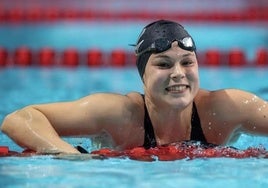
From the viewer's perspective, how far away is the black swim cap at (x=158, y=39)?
3.07 meters

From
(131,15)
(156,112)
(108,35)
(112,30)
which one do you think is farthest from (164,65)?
(131,15)

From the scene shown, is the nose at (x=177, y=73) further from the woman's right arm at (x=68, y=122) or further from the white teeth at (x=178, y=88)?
the woman's right arm at (x=68, y=122)

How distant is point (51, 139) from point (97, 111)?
27 centimetres

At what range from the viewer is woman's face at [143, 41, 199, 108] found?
2973 millimetres

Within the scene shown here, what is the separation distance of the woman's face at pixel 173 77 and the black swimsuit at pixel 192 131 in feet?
0.59

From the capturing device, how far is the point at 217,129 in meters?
3.30

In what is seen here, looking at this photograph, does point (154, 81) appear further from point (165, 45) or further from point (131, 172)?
point (131, 172)

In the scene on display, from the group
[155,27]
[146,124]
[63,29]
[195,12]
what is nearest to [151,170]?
[146,124]

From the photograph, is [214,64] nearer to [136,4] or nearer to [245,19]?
[245,19]

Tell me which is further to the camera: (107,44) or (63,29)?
(63,29)

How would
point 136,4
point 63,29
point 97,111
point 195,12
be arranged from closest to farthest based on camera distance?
point 97,111, point 63,29, point 195,12, point 136,4

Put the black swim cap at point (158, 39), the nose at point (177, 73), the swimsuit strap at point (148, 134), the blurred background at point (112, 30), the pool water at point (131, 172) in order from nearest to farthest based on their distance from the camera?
the pool water at point (131, 172)
the nose at point (177, 73)
the black swim cap at point (158, 39)
the swimsuit strap at point (148, 134)
the blurred background at point (112, 30)

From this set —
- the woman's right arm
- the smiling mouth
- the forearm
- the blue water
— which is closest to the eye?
the smiling mouth

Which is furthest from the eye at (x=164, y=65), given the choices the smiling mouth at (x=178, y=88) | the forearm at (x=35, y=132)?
the forearm at (x=35, y=132)
